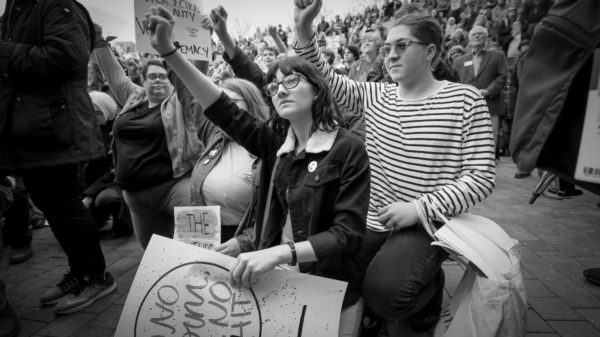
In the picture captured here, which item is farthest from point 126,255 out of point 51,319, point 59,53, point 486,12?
point 486,12

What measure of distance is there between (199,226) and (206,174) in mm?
370

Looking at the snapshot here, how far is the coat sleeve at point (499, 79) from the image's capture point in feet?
17.5

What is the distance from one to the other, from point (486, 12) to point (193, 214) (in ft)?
43.2

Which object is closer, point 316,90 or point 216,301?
point 216,301

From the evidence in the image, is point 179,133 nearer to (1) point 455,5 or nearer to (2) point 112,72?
(2) point 112,72

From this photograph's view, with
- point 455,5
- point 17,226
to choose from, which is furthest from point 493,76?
point 455,5

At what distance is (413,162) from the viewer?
181cm

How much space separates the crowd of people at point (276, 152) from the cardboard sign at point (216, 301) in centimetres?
8

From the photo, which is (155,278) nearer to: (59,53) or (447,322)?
(447,322)

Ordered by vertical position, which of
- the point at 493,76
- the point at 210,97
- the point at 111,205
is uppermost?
the point at 493,76

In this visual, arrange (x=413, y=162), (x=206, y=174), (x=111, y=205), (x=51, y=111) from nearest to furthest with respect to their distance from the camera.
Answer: (x=413, y=162), (x=206, y=174), (x=51, y=111), (x=111, y=205)

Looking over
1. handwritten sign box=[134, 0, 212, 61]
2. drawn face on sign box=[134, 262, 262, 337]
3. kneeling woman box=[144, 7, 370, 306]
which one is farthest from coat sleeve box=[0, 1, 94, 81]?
drawn face on sign box=[134, 262, 262, 337]

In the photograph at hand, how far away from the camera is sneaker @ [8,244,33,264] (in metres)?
3.14

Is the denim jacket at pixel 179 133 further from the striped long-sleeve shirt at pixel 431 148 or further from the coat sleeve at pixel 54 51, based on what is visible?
the striped long-sleeve shirt at pixel 431 148
